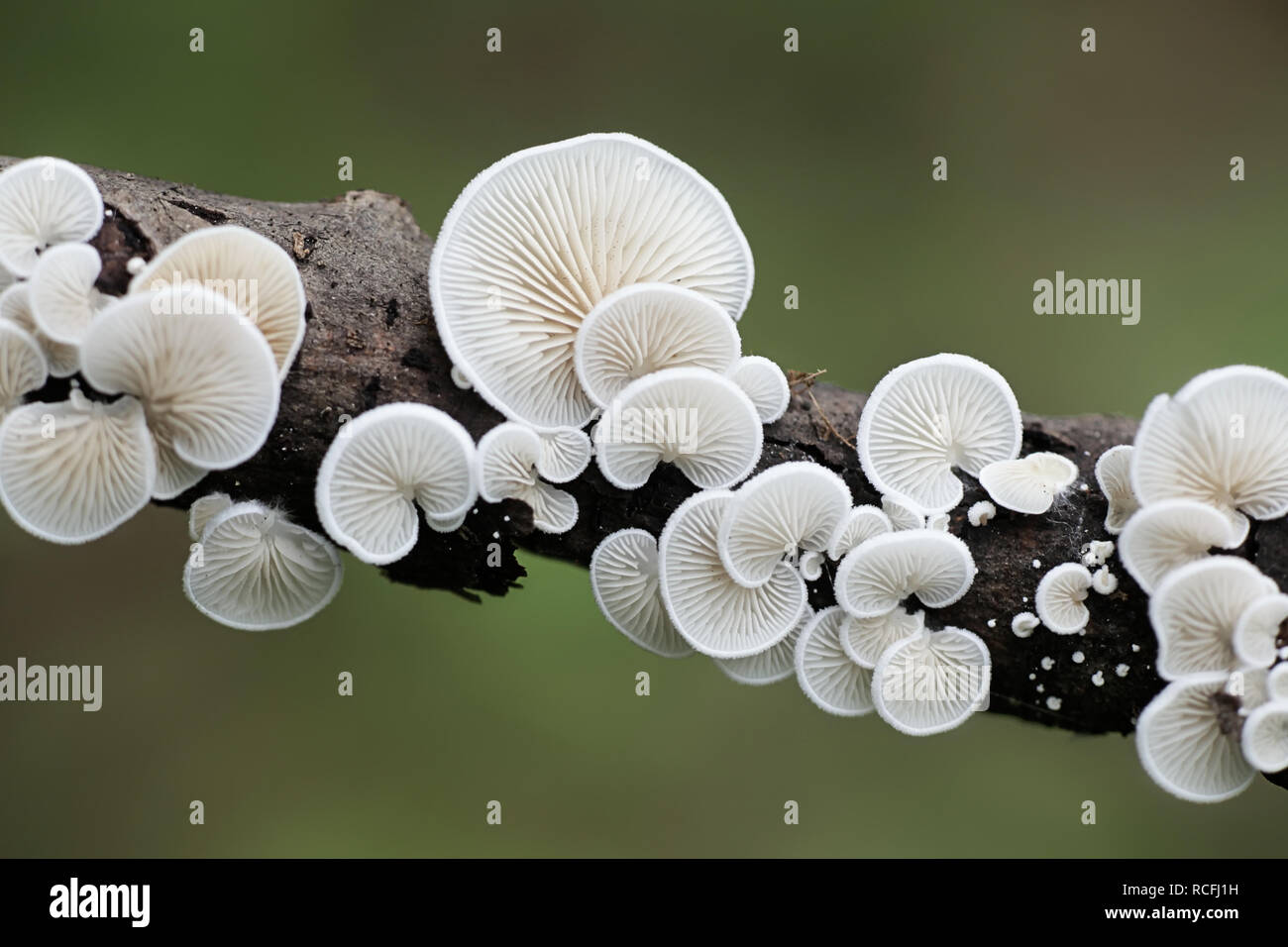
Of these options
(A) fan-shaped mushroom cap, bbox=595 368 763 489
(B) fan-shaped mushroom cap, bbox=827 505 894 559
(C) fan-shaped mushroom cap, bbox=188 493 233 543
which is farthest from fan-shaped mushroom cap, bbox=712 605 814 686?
(C) fan-shaped mushroom cap, bbox=188 493 233 543

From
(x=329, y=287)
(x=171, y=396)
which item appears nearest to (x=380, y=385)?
(x=329, y=287)

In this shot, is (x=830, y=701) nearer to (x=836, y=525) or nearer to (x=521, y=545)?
(x=836, y=525)

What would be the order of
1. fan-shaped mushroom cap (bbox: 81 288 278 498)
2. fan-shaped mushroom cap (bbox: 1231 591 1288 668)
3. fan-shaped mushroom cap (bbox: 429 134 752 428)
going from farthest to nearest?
fan-shaped mushroom cap (bbox: 429 134 752 428)
fan-shaped mushroom cap (bbox: 1231 591 1288 668)
fan-shaped mushroom cap (bbox: 81 288 278 498)

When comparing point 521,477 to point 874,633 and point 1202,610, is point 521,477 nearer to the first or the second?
point 874,633

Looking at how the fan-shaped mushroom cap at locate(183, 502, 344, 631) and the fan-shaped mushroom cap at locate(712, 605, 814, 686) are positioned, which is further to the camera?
the fan-shaped mushroom cap at locate(712, 605, 814, 686)

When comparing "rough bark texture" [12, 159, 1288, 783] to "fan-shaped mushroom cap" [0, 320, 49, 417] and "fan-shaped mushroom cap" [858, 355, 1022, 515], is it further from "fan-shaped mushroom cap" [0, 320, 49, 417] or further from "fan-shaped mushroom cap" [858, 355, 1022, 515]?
"fan-shaped mushroom cap" [0, 320, 49, 417]

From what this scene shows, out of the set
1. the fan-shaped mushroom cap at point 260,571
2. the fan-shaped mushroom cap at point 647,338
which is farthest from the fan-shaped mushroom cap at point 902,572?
the fan-shaped mushroom cap at point 260,571
